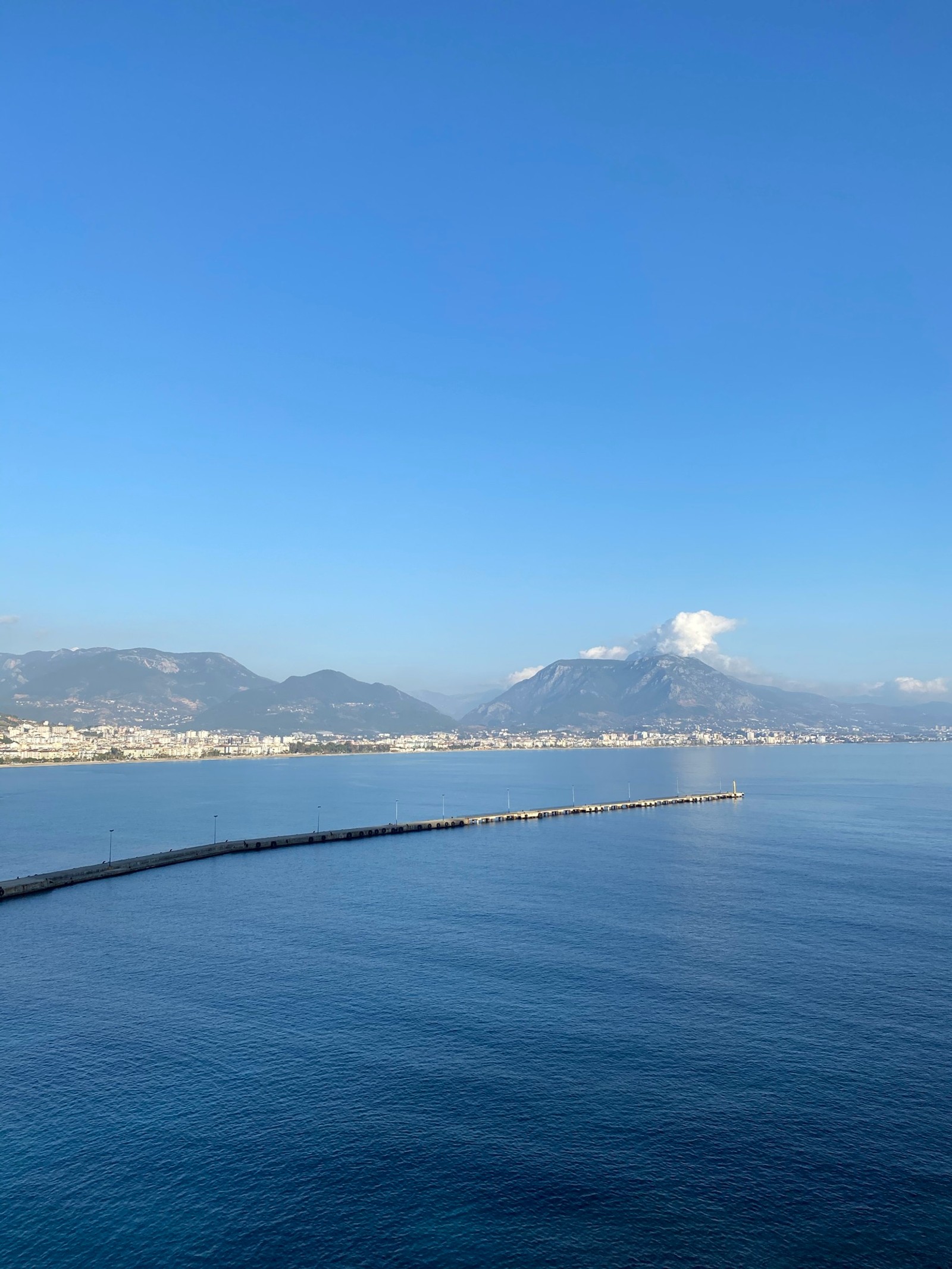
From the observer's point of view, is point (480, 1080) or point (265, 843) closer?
point (480, 1080)

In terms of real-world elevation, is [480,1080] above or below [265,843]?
above

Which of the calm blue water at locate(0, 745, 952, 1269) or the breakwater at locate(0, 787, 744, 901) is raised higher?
the calm blue water at locate(0, 745, 952, 1269)

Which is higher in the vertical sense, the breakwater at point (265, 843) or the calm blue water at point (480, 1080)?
the calm blue water at point (480, 1080)

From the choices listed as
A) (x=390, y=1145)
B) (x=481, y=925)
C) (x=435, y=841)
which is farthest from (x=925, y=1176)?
(x=435, y=841)

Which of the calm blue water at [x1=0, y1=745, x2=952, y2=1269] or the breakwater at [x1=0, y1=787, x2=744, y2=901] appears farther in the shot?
the breakwater at [x1=0, y1=787, x2=744, y2=901]

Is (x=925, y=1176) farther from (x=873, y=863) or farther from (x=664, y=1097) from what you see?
(x=873, y=863)

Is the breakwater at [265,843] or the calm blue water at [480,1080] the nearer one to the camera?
the calm blue water at [480,1080]
